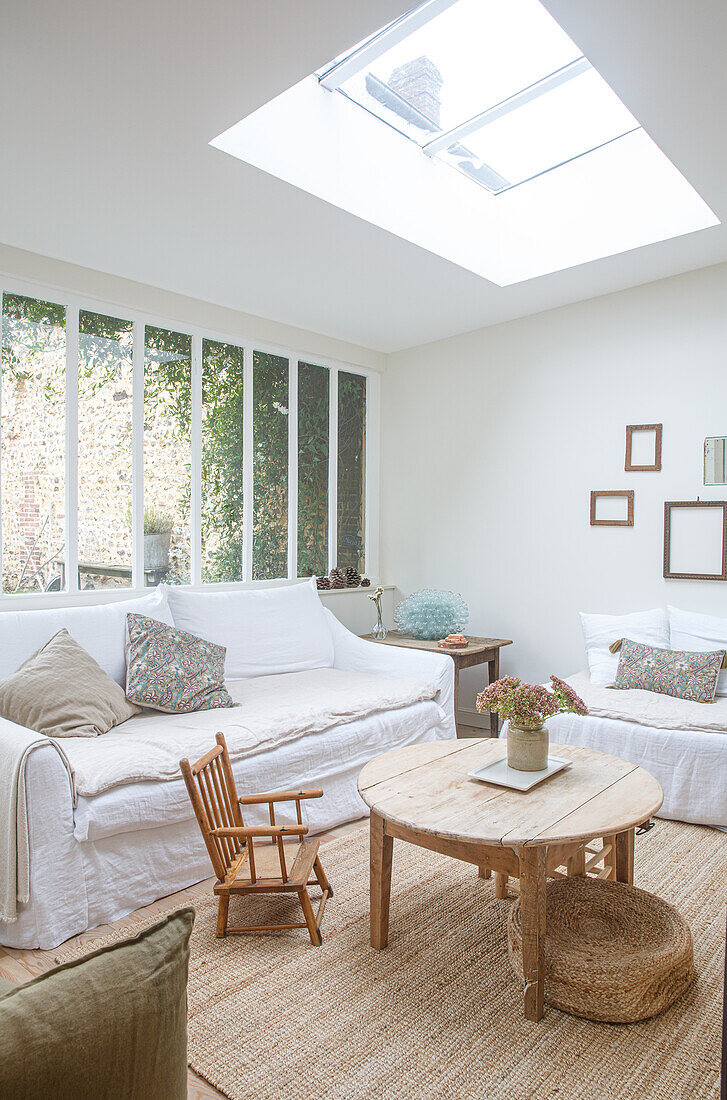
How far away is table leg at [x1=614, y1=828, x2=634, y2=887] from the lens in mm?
2260

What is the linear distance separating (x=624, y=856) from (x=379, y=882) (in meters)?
0.78

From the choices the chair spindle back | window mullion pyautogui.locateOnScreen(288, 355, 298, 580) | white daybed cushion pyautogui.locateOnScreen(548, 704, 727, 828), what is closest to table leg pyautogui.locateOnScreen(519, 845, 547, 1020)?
the chair spindle back

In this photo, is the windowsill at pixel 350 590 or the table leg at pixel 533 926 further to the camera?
the windowsill at pixel 350 590

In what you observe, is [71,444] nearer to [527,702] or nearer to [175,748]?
[175,748]

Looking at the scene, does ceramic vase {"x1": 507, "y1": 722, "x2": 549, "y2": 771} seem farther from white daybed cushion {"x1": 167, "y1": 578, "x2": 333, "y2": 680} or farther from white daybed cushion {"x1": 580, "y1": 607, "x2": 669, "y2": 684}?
white daybed cushion {"x1": 167, "y1": 578, "x2": 333, "y2": 680}

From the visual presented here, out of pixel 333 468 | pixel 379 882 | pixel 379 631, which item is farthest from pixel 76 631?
pixel 333 468

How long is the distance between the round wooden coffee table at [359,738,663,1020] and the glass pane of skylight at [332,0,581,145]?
2.43 metres

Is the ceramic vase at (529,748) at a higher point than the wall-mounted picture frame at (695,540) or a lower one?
lower

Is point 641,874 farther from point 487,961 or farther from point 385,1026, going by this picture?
point 385,1026

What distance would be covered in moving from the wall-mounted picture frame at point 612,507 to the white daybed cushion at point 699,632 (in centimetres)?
60

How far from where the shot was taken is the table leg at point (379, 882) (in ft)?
6.97

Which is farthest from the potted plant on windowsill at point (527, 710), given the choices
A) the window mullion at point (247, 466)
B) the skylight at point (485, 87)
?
the window mullion at point (247, 466)

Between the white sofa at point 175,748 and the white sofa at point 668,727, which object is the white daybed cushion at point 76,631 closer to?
the white sofa at point 175,748

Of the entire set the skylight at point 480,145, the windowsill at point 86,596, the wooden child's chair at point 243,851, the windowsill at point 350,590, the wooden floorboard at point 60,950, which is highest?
the skylight at point 480,145
